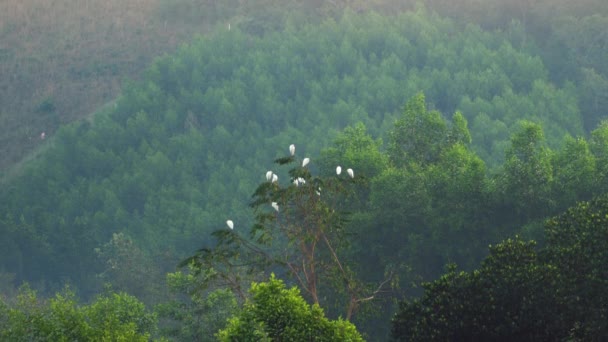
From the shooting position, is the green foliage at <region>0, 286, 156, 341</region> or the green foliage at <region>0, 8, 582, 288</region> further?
the green foliage at <region>0, 8, 582, 288</region>

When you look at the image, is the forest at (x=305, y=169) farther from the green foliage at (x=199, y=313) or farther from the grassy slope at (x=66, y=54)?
the grassy slope at (x=66, y=54)

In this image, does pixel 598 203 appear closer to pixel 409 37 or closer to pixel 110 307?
pixel 110 307

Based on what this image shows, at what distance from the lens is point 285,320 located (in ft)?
89.9

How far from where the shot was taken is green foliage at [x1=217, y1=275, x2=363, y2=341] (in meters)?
27.2

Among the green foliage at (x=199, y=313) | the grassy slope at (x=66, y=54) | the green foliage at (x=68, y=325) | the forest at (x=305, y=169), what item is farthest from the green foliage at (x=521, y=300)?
the grassy slope at (x=66, y=54)

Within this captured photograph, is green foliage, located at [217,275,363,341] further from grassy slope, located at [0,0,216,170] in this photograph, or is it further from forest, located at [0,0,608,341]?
grassy slope, located at [0,0,216,170]

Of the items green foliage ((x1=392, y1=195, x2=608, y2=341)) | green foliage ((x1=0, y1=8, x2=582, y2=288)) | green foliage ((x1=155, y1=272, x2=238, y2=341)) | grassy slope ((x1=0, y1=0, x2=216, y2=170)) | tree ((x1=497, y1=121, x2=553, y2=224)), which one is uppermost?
grassy slope ((x1=0, y1=0, x2=216, y2=170))

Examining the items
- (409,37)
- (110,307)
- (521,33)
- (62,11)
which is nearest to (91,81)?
(62,11)

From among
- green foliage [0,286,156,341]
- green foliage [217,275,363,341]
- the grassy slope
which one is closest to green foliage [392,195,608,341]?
green foliage [217,275,363,341]

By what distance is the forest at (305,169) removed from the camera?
109 ft

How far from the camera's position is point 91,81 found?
125 m

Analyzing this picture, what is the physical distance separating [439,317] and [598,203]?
37.2 feet

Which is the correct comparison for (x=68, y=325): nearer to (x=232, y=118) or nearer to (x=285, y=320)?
(x=285, y=320)

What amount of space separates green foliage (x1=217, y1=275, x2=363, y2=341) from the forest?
0.06 meters
